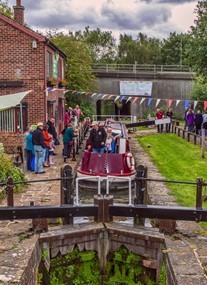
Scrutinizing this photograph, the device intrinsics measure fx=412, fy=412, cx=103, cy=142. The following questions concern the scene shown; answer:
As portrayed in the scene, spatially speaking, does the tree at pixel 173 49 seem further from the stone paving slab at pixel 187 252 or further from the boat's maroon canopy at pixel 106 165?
the stone paving slab at pixel 187 252

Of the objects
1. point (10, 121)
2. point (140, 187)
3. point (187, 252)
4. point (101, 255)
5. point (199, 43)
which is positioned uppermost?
point (199, 43)

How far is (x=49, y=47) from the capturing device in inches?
736

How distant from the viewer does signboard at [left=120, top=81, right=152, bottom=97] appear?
3603 cm

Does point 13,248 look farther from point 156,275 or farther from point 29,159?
point 29,159

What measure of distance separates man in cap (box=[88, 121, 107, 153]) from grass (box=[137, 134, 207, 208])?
7.10 ft

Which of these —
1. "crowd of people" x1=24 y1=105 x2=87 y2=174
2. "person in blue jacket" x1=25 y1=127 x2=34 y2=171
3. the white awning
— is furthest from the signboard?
the white awning

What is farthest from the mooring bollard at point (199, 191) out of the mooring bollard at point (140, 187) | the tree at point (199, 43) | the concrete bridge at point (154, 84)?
the concrete bridge at point (154, 84)

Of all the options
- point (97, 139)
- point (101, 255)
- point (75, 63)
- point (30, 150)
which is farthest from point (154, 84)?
point (101, 255)

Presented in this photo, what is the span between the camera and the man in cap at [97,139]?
1377 centimetres

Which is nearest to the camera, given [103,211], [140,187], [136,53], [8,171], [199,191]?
[199,191]

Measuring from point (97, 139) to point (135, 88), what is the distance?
75.5 ft

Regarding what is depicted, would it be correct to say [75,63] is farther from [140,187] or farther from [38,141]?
[140,187]

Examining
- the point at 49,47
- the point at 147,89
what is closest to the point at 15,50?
the point at 49,47

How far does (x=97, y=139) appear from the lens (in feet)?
45.3
